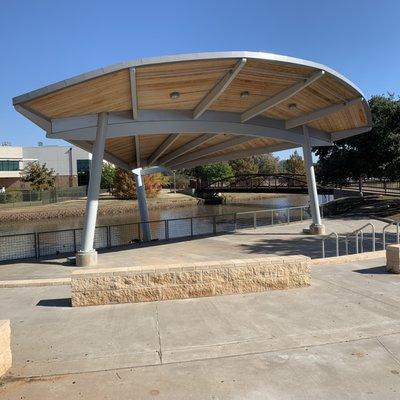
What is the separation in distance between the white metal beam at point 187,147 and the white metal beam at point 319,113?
327 centimetres

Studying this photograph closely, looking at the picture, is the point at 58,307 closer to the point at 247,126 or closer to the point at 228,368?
the point at 228,368

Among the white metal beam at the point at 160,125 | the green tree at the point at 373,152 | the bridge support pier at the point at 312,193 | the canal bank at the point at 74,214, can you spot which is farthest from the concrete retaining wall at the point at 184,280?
the canal bank at the point at 74,214

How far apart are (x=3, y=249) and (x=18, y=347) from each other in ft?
38.3

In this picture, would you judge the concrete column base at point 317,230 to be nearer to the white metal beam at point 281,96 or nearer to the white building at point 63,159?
the white metal beam at point 281,96

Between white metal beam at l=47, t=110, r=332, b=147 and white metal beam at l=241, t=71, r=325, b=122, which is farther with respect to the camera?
white metal beam at l=47, t=110, r=332, b=147

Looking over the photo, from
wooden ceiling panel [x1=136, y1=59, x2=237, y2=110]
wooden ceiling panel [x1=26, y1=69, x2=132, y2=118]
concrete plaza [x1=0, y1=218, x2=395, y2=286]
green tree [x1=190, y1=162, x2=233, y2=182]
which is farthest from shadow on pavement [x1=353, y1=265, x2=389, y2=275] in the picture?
green tree [x1=190, y1=162, x2=233, y2=182]

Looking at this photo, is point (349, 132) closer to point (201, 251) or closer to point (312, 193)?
point (312, 193)

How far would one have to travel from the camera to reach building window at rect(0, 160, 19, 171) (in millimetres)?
75438

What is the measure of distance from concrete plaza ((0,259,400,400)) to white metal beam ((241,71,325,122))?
244 inches

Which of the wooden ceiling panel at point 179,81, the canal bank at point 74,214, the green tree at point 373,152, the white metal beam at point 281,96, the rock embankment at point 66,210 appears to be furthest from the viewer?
the rock embankment at point 66,210

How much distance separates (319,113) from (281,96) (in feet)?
11.7

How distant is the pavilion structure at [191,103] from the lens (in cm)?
1026

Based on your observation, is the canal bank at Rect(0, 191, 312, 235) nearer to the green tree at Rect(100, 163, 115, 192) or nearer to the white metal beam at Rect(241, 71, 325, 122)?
the green tree at Rect(100, 163, 115, 192)

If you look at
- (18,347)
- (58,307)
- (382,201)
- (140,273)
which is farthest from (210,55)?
(382,201)
